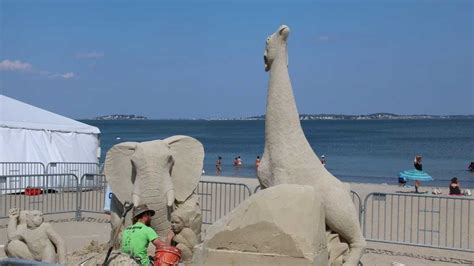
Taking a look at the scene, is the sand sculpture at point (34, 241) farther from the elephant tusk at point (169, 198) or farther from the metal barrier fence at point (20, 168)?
the metal barrier fence at point (20, 168)

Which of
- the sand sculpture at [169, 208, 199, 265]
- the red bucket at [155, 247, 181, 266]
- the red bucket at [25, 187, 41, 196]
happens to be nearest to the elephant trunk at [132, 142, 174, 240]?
the sand sculpture at [169, 208, 199, 265]

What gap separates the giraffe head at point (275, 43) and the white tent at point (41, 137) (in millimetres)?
13842

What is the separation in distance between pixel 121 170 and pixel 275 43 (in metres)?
3.22

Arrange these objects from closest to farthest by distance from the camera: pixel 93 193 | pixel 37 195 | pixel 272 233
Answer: pixel 272 233 → pixel 37 195 → pixel 93 193

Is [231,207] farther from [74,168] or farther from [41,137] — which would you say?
[41,137]

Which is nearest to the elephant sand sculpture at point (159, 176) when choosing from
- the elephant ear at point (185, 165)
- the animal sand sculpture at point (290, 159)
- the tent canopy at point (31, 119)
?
the elephant ear at point (185, 165)

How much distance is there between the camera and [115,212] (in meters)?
8.32

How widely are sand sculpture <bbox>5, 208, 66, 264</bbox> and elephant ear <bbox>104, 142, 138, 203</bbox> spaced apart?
4.15 feet

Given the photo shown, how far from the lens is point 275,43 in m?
6.31

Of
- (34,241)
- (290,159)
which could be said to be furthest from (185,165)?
(290,159)

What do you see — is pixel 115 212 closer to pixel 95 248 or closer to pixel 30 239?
pixel 30 239

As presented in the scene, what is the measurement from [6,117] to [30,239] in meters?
12.9

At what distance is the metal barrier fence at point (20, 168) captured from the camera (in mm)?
18328

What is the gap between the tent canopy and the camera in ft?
62.7
